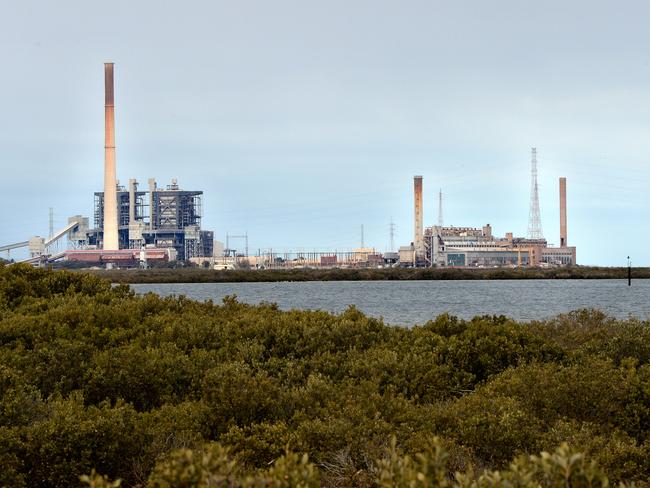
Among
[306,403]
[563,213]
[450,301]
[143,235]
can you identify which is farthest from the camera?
[563,213]

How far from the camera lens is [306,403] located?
8.91m

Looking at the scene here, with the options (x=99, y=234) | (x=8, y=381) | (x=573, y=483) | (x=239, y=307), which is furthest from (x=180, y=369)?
(x=99, y=234)

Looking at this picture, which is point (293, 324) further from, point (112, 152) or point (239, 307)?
point (112, 152)

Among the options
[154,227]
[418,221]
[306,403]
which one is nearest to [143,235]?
[154,227]

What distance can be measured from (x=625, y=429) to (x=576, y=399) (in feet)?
1.97

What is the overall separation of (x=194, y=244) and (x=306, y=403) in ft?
518

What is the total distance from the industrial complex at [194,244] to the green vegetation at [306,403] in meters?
129

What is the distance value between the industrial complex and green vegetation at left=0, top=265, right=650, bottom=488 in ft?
423

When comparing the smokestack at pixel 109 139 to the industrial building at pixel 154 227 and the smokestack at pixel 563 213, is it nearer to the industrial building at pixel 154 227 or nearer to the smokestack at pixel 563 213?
the industrial building at pixel 154 227

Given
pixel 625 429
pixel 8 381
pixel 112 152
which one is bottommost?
pixel 625 429

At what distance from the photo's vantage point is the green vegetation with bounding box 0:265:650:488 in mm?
5402

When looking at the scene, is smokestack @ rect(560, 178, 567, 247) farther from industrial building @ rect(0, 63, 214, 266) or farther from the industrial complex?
industrial building @ rect(0, 63, 214, 266)

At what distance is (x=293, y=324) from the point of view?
1325 centimetres

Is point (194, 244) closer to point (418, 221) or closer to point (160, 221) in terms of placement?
point (160, 221)
